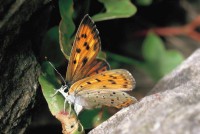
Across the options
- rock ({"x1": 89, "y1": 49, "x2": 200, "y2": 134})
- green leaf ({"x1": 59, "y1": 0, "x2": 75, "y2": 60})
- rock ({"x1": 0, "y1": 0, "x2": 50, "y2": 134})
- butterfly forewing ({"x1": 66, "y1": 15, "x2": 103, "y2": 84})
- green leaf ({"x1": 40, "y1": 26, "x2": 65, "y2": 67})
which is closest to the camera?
rock ({"x1": 89, "y1": 49, "x2": 200, "y2": 134})

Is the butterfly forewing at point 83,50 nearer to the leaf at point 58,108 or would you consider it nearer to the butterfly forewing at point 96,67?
the butterfly forewing at point 96,67

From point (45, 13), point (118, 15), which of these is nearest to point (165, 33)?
point (118, 15)

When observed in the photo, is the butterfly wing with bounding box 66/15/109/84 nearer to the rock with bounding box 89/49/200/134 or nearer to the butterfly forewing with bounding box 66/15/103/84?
the butterfly forewing with bounding box 66/15/103/84

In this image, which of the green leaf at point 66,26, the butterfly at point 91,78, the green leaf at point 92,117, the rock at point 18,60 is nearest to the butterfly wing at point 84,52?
the butterfly at point 91,78

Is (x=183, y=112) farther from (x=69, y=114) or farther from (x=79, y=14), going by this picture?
(x=79, y=14)

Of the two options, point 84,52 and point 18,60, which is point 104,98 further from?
point 18,60

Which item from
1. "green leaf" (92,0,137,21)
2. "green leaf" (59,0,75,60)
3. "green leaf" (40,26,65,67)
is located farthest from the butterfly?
"green leaf" (92,0,137,21)
